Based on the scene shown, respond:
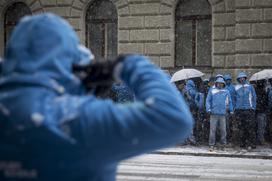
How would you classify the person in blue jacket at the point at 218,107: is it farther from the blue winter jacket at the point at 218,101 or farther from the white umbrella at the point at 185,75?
the white umbrella at the point at 185,75

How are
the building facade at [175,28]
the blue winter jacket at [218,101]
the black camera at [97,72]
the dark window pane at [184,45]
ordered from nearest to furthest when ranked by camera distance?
1. the black camera at [97,72]
2. the blue winter jacket at [218,101]
3. the building facade at [175,28]
4. the dark window pane at [184,45]

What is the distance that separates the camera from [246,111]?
15.9 metres

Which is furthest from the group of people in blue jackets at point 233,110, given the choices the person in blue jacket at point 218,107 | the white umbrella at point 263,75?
the white umbrella at point 263,75

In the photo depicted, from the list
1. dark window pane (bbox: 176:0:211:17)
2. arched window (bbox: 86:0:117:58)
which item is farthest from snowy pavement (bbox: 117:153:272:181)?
arched window (bbox: 86:0:117:58)

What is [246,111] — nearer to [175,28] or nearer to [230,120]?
[230,120]

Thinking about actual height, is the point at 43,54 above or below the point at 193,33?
above

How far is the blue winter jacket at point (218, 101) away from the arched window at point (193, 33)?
392cm

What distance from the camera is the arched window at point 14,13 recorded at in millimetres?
21594

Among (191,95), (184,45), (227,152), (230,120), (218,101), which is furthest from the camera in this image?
(184,45)

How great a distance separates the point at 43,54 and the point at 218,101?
553 inches

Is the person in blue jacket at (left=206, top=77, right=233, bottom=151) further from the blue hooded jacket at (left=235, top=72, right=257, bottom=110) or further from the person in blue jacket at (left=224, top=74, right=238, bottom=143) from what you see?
the person in blue jacket at (left=224, top=74, right=238, bottom=143)

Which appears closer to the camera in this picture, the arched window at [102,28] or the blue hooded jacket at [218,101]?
the blue hooded jacket at [218,101]

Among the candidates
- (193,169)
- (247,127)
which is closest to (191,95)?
(247,127)

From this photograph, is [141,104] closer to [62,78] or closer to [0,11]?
[62,78]
